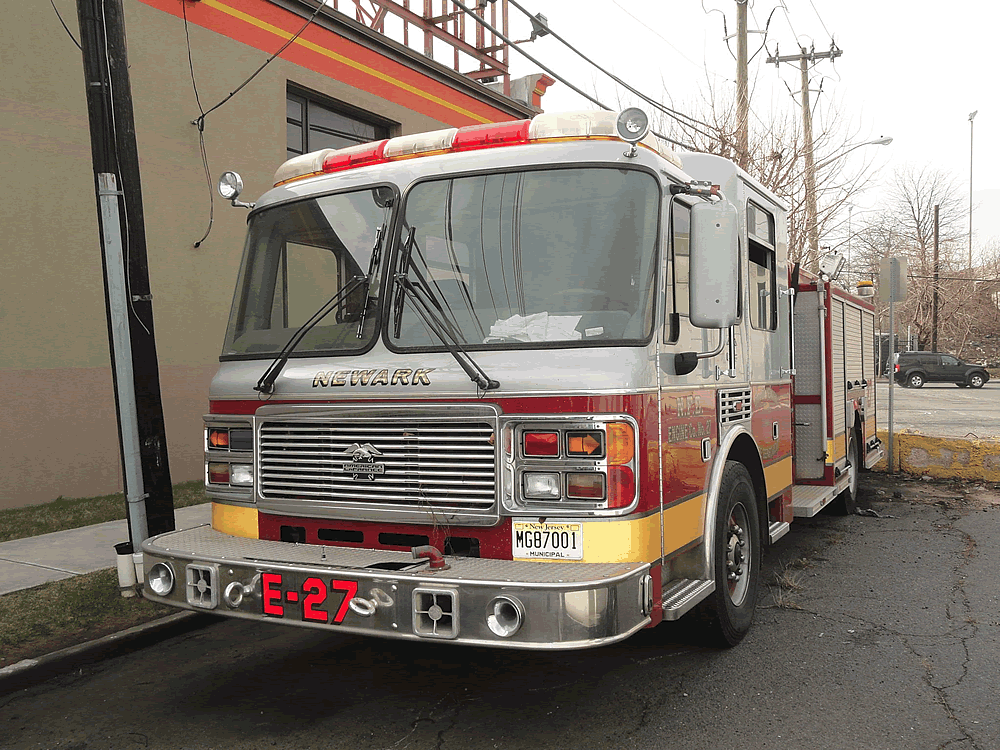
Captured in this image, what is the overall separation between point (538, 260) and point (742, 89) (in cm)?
1387

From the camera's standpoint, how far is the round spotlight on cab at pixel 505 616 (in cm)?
320

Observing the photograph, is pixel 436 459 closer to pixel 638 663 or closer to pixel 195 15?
pixel 638 663

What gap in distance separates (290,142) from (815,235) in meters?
11.2

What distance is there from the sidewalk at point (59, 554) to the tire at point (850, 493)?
5.66m

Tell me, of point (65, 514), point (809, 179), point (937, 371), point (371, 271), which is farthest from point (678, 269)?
point (937, 371)

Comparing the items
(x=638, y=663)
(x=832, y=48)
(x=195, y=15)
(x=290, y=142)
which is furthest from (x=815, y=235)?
(x=638, y=663)

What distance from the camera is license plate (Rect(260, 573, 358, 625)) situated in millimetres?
3432

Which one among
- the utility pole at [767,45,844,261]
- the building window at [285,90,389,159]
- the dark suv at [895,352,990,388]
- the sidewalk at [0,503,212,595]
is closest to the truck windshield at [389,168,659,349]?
the sidewalk at [0,503,212,595]

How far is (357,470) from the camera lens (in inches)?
155

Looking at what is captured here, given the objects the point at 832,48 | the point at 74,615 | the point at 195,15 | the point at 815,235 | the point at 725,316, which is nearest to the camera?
the point at 725,316

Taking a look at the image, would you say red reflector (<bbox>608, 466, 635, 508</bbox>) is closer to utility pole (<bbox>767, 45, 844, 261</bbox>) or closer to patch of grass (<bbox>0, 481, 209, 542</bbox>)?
patch of grass (<bbox>0, 481, 209, 542</bbox>)

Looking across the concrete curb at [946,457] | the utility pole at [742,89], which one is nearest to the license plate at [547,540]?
the concrete curb at [946,457]

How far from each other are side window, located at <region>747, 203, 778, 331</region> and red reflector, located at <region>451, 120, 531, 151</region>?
1756mm

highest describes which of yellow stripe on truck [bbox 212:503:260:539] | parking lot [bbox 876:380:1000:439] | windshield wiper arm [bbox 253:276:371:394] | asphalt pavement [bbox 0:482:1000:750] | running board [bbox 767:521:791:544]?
windshield wiper arm [bbox 253:276:371:394]
